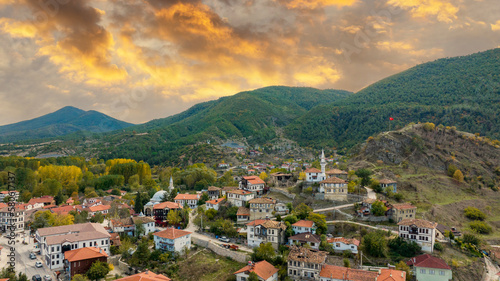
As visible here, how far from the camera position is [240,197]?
57344 millimetres

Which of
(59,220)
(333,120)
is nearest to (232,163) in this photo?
(333,120)

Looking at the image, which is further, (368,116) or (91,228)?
(368,116)

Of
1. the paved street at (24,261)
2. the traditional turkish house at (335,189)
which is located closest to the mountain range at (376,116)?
the traditional turkish house at (335,189)

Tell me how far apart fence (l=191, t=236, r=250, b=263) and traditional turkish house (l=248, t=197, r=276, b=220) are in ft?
28.4

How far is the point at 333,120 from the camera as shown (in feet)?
499

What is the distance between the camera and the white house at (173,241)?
45688mm

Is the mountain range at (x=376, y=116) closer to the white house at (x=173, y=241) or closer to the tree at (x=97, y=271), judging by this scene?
the white house at (x=173, y=241)

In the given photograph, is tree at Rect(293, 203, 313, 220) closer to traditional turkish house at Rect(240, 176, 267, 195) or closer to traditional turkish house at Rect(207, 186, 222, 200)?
traditional turkish house at Rect(240, 176, 267, 195)

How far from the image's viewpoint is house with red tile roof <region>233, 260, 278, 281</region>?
123 feet

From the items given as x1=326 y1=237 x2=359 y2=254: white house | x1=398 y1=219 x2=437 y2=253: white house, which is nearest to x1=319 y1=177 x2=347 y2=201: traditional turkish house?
x1=326 y1=237 x2=359 y2=254: white house

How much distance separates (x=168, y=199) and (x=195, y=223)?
11.9 m

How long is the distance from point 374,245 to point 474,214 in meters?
25.6

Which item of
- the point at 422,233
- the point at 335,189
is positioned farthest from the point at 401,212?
the point at 335,189

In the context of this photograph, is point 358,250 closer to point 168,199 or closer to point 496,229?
point 496,229
